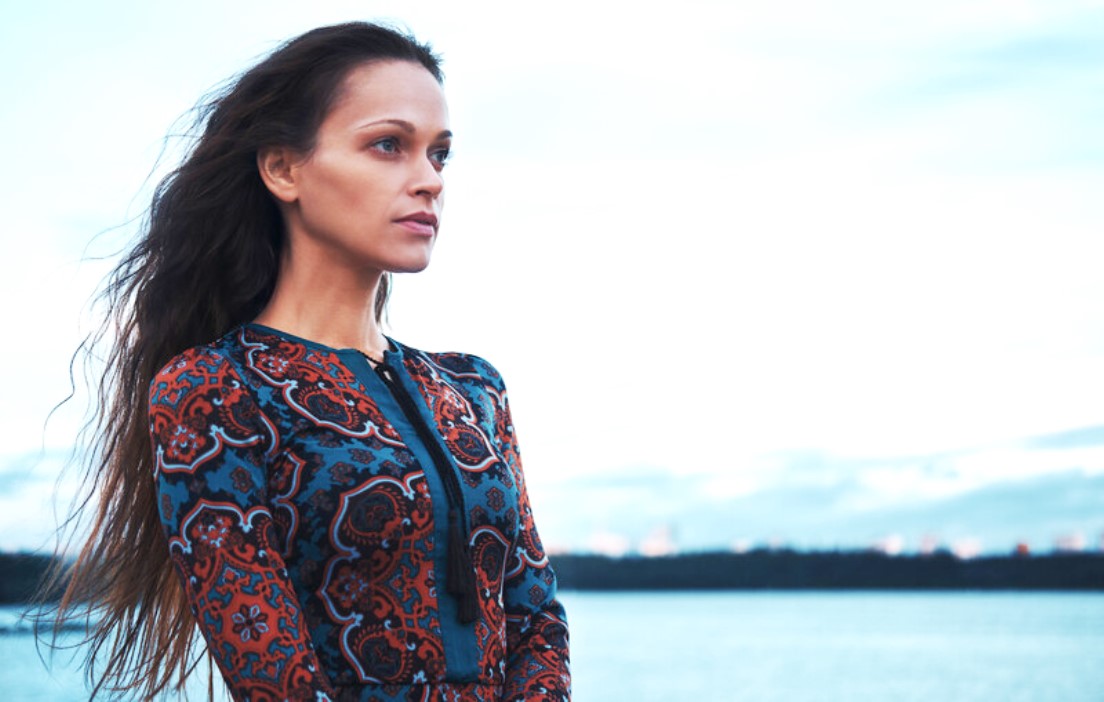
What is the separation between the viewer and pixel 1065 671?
242ft

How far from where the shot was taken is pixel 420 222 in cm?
230

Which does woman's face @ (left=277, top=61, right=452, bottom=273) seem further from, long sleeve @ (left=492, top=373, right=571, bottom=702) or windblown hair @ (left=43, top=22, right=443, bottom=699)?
long sleeve @ (left=492, top=373, right=571, bottom=702)

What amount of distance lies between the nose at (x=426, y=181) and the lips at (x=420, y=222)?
3 cm

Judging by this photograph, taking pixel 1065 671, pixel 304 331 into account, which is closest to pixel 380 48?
pixel 304 331

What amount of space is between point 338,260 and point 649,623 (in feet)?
423

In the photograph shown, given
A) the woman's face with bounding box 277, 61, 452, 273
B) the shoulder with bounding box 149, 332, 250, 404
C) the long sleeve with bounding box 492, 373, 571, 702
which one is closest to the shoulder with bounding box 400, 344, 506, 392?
the long sleeve with bounding box 492, 373, 571, 702

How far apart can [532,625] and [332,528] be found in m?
0.51

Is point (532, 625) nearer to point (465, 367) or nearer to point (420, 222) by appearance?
point (465, 367)

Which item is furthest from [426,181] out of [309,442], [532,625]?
[532,625]

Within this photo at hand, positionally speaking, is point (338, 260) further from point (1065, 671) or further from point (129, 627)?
point (1065, 671)

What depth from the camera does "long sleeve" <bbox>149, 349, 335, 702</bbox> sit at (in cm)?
195

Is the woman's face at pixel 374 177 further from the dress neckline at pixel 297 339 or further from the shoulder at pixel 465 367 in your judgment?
the shoulder at pixel 465 367

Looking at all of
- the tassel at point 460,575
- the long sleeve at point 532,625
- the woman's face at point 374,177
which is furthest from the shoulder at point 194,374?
the long sleeve at point 532,625

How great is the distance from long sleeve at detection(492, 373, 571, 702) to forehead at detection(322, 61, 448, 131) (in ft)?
2.15
